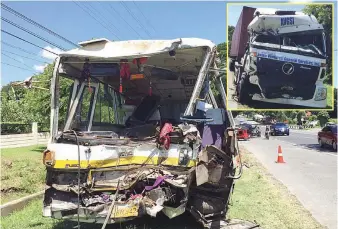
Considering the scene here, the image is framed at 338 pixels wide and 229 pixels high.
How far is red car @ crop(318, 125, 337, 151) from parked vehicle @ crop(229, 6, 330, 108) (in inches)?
303

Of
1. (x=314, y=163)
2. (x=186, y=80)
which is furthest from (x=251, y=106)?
(x=186, y=80)

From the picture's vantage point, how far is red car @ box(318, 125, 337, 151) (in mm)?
22688

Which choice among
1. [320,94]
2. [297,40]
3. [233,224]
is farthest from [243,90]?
[233,224]

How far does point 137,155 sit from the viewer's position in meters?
5.48

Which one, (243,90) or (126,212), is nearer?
(126,212)

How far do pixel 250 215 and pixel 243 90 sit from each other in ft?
28.1

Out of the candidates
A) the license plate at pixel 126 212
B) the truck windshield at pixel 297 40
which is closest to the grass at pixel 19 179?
the license plate at pixel 126 212

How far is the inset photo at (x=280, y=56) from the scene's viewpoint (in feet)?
41.1

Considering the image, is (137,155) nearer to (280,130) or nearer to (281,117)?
(280,130)

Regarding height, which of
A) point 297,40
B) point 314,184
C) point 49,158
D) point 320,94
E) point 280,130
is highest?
point 297,40

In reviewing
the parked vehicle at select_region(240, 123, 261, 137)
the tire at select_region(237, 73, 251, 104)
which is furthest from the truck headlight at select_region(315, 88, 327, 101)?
the parked vehicle at select_region(240, 123, 261, 137)

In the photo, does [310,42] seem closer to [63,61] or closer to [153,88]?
[153,88]

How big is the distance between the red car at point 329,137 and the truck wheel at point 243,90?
991cm

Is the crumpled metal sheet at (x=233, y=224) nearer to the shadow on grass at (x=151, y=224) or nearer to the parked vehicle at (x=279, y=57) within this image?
the shadow on grass at (x=151, y=224)
